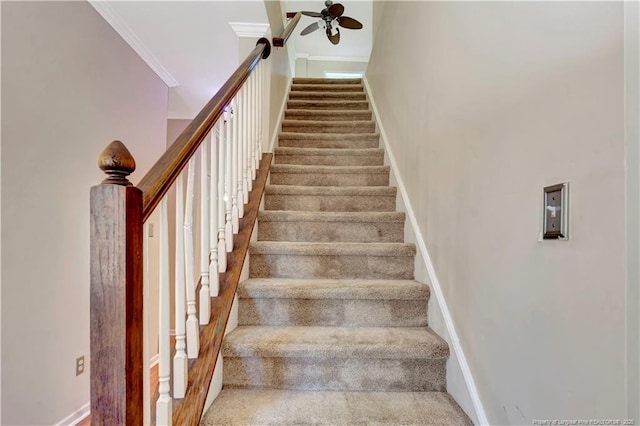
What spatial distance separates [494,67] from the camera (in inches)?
39.3

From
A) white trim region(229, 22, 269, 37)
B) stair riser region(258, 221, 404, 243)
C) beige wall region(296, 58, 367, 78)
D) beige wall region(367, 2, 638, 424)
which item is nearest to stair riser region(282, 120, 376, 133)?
white trim region(229, 22, 269, 37)

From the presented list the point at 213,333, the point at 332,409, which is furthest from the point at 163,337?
the point at 332,409

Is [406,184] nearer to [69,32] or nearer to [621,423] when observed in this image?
[621,423]

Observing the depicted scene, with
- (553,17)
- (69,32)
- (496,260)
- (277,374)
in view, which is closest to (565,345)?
(496,260)

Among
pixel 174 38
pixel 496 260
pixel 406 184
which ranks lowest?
pixel 496 260

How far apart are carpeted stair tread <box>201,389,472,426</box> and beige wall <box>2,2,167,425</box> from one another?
1232 millimetres

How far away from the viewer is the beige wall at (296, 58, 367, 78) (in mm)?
6227

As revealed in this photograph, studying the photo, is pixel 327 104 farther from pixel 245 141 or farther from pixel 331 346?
pixel 331 346

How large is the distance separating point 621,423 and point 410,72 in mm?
1839

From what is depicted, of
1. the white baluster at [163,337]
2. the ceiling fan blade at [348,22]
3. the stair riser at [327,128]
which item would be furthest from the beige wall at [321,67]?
the white baluster at [163,337]

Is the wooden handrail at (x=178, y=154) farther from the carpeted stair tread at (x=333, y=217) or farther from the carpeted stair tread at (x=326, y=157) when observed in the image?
the carpeted stair tread at (x=326, y=157)

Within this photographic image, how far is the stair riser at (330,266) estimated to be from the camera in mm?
1699

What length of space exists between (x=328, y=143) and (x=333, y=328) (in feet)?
5.86

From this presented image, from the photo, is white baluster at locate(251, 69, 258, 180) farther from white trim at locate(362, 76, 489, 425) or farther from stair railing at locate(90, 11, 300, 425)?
white trim at locate(362, 76, 489, 425)
